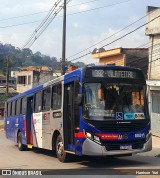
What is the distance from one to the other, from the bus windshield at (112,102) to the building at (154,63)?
11143 mm

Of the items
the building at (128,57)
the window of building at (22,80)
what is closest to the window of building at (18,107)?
the building at (128,57)

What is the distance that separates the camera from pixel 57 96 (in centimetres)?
1348

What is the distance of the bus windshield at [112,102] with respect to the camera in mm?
11305

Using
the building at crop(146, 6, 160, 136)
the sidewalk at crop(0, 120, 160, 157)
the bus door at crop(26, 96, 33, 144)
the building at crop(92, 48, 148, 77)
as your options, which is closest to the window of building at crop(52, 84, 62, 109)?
the bus door at crop(26, 96, 33, 144)

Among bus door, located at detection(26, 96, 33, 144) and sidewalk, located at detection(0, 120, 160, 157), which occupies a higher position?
bus door, located at detection(26, 96, 33, 144)

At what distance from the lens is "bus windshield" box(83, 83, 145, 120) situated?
11.3m

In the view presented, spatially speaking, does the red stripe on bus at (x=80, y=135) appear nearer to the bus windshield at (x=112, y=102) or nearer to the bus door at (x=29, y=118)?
the bus windshield at (x=112, y=102)

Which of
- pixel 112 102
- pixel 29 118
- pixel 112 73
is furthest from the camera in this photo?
pixel 29 118

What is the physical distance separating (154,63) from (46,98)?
10.4m

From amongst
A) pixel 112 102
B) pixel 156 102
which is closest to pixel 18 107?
pixel 156 102

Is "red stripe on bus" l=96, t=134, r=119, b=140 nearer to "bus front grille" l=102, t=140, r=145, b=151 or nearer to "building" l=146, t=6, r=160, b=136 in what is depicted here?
"bus front grille" l=102, t=140, r=145, b=151

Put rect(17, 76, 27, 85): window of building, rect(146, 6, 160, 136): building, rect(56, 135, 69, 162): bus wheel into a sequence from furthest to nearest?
1. rect(17, 76, 27, 85): window of building
2. rect(146, 6, 160, 136): building
3. rect(56, 135, 69, 162): bus wheel

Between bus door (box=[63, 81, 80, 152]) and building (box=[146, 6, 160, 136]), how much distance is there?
1113cm

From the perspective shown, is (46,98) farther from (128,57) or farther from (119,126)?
(128,57)
